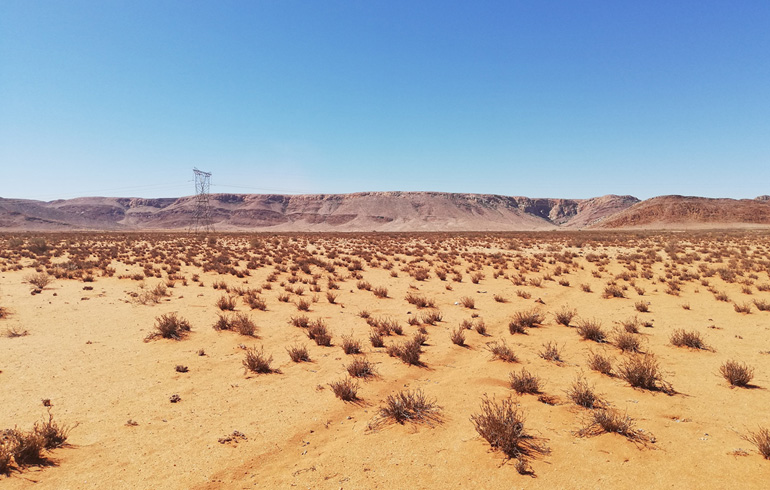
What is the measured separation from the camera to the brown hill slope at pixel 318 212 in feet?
401

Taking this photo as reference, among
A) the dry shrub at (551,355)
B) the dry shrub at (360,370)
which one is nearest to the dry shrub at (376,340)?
the dry shrub at (360,370)

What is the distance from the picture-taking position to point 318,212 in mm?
145000

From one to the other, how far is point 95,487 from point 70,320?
8633mm

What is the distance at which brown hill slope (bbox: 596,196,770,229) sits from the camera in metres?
97.9

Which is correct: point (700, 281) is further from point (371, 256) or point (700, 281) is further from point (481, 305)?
point (371, 256)

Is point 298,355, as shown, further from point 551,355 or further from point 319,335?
point 551,355

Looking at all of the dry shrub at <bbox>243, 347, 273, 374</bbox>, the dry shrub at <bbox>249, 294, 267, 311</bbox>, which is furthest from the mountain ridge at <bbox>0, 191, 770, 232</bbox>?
the dry shrub at <bbox>243, 347, 273, 374</bbox>

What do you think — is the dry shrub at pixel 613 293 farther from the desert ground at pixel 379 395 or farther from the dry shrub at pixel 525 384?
the dry shrub at pixel 525 384

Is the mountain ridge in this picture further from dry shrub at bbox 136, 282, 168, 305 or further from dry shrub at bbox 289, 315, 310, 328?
dry shrub at bbox 289, 315, 310, 328

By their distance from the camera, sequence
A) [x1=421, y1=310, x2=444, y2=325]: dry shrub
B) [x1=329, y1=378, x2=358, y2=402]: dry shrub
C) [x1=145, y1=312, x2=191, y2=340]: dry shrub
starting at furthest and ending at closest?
[x1=421, y1=310, x2=444, y2=325]: dry shrub → [x1=145, y1=312, x2=191, y2=340]: dry shrub → [x1=329, y1=378, x2=358, y2=402]: dry shrub

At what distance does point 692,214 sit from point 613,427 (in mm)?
133227

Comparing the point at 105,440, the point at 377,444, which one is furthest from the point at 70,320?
the point at 377,444

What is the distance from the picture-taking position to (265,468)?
13.8 feet

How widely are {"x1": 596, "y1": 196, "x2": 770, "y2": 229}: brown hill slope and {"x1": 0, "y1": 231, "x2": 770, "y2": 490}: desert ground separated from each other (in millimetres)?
113296
